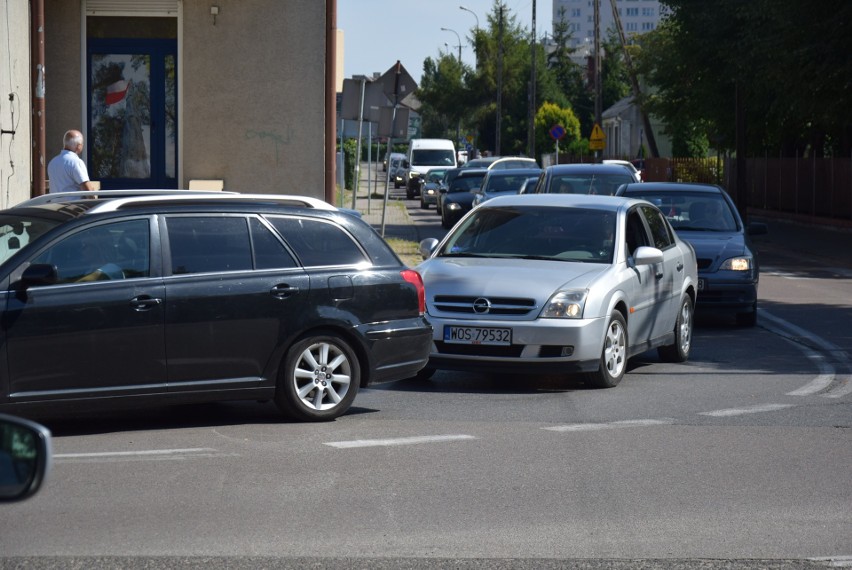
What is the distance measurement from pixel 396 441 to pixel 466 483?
1.28 m

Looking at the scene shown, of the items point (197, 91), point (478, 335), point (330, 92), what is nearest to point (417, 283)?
point (478, 335)

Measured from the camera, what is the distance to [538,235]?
11711 mm

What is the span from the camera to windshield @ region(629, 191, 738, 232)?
16.2m

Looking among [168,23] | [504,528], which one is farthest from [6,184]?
[504,528]

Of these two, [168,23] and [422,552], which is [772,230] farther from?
[422,552]

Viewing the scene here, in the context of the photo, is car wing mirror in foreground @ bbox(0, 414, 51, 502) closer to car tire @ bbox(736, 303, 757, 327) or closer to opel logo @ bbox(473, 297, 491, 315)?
opel logo @ bbox(473, 297, 491, 315)

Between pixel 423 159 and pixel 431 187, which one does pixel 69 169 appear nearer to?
pixel 431 187

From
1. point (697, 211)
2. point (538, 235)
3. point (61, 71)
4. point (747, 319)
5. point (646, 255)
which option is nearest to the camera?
point (646, 255)

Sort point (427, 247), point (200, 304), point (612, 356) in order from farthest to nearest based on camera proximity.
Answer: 1. point (427, 247)
2. point (612, 356)
3. point (200, 304)

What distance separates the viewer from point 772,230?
129 ft

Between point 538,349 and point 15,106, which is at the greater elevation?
point 15,106

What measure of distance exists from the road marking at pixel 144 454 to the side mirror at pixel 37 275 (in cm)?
106

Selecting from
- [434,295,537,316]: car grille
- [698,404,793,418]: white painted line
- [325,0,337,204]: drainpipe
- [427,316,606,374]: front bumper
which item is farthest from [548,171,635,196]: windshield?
[698,404,793,418]: white painted line

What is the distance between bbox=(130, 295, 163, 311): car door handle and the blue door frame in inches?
464
